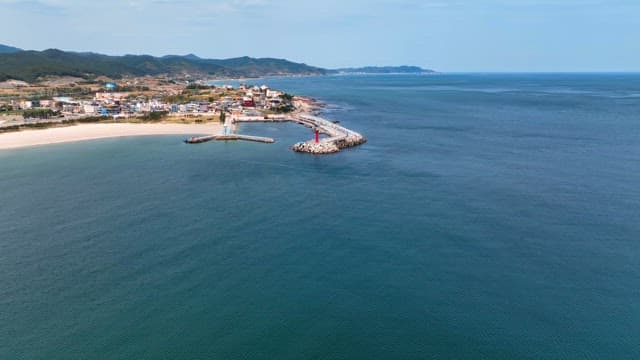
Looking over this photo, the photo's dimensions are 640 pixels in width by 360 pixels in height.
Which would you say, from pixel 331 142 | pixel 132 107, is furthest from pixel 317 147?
pixel 132 107

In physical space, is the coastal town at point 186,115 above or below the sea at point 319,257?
above

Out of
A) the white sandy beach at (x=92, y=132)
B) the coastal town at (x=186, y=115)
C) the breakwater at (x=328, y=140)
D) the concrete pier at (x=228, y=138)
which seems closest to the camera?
the breakwater at (x=328, y=140)

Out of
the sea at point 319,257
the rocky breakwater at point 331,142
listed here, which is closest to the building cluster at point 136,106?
the rocky breakwater at point 331,142

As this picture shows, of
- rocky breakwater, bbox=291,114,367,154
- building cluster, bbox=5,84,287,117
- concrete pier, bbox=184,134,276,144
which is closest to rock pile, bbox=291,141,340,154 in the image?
rocky breakwater, bbox=291,114,367,154

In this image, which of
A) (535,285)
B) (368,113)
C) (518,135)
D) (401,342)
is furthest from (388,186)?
(368,113)

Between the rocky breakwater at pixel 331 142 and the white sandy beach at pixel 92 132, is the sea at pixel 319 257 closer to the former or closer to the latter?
the rocky breakwater at pixel 331 142

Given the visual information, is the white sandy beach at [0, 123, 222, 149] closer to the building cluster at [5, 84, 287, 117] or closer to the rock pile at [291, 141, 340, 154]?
the building cluster at [5, 84, 287, 117]
